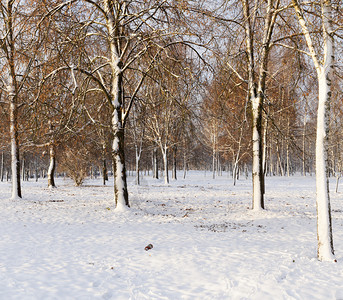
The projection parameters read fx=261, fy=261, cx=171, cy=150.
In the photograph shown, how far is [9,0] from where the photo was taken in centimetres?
1295

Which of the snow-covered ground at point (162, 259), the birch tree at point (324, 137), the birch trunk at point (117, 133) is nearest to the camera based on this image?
the snow-covered ground at point (162, 259)

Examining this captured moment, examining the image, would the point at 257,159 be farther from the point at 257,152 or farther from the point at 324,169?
the point at 324,169

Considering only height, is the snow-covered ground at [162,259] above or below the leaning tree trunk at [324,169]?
below

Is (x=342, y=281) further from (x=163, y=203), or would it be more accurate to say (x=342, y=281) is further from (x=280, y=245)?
(x=163, y=203)

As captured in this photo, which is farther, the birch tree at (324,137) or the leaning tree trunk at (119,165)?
the leaning tree trunk at (119,165)

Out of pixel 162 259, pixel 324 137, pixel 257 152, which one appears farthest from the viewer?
pixel 257 152

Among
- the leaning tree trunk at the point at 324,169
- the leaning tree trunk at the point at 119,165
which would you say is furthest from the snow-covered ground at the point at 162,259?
the leaning tree trunk at the point at 119,165

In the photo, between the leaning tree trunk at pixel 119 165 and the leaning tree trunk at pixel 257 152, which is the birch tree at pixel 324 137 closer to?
the leaning tree trunk at pixel 257 152

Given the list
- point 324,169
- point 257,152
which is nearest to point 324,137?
point 324,169

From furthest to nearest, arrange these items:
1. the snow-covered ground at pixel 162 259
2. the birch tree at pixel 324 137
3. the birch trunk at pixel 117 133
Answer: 1. the birch trunk at pixel 117 133
2. the birch tree at pixel 324 137
3. the snow-covered ground at pixel 162 259

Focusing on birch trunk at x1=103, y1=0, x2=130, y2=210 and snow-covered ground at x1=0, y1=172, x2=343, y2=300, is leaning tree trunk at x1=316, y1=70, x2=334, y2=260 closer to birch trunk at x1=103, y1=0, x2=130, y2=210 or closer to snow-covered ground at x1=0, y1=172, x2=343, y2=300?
snow-covered ground at x1=0, y1=172, x2=343, y2=300

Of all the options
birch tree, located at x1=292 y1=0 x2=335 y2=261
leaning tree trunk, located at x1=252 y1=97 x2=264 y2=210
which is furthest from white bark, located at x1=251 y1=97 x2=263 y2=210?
birch tree, located at x1=292 y1=0 x2=335 y2=261

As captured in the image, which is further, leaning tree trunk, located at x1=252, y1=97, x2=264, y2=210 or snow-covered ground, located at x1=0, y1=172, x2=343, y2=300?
leaning tree trunk, located at x1=252, y1=97, x2=264, y2=210

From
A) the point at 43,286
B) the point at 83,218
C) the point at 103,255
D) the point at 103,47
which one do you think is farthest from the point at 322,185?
the point at 103,47
